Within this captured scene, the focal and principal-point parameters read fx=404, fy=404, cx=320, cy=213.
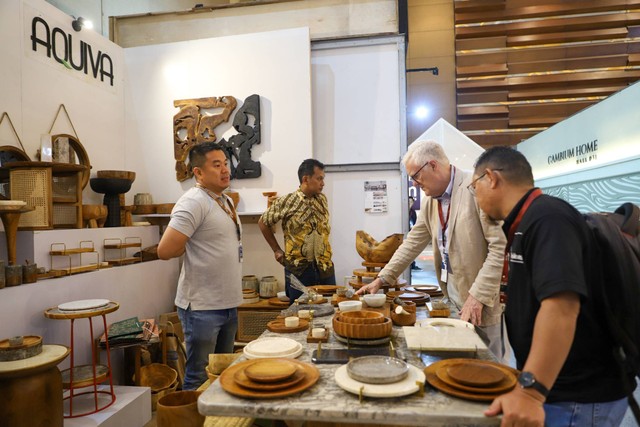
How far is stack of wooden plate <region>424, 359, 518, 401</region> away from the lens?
1.18 m

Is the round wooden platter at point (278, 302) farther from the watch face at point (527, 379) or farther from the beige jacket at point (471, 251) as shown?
the watch face at point (527, 379)

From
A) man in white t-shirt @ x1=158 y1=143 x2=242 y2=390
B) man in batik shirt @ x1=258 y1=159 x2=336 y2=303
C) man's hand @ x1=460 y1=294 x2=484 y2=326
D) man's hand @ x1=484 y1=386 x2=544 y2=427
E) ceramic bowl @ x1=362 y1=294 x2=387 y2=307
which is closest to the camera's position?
man's hand @ x1=484 y1=386 x2=544 y2=427

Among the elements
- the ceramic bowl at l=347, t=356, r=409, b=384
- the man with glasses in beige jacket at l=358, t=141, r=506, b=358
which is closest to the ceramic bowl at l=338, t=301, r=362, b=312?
the man with glasses in beige jacket at l=358, t=141, r=506, b=358

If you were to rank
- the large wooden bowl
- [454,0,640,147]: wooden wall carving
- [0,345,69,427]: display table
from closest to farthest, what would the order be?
[0,345,69,427]: display table → the large wooden bowl → [454,0,640,147]: wooden wall carving

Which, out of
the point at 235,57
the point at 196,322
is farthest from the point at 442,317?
the point at 235,57

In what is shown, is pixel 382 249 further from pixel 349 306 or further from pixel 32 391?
pixel 32 391

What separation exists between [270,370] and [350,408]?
0.32 meters

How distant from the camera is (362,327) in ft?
5.36

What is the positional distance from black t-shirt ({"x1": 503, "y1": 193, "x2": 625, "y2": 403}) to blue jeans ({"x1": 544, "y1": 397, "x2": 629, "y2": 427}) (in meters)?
0.02

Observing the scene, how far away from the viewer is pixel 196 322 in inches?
99.7

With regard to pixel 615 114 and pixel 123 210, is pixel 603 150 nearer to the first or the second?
pixel 615 114

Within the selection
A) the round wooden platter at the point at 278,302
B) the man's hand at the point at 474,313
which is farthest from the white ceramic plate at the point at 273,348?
the round wooden platter at the point at 278,302

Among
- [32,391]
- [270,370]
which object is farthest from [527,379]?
[32,391]

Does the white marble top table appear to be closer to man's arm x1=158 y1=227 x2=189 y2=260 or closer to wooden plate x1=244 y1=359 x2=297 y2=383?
wooden plate x1=244 y1=359 x2=297 y2=383
